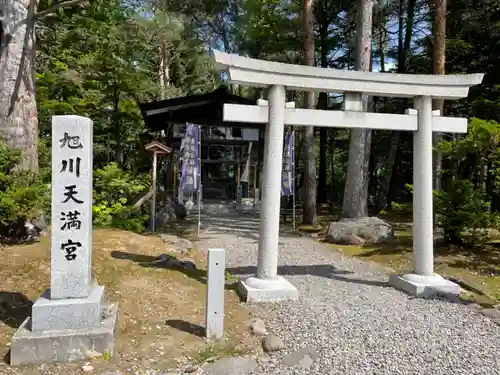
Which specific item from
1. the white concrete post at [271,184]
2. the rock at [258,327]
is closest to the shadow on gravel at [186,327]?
the rock at [258,327]

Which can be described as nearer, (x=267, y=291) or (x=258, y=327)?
(x=258, y=327)

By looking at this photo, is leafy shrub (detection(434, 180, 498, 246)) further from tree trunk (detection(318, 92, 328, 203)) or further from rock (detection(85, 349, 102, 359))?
tree trunk (detection(318, 92, 328, 203))

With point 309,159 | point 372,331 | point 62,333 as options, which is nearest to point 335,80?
point 372,331

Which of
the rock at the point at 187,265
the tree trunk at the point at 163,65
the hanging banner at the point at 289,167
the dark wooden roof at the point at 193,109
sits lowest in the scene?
the rock at the point at 187,265

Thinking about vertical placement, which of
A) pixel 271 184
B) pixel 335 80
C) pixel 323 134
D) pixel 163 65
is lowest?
pixel 271 184

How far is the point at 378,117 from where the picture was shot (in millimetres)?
5871

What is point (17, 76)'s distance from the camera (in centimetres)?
716

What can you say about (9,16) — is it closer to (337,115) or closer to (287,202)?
(337,115)

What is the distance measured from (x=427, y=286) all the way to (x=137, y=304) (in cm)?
439

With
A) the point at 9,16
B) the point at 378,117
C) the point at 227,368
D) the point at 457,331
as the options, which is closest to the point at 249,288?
the point at 227,368

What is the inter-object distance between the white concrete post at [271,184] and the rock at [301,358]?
1661mm

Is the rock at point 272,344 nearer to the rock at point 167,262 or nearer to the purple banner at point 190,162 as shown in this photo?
the rock at point 167,262

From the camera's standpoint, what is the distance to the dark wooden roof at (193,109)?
50.3 ft

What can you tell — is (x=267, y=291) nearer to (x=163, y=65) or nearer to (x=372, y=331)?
(x=372, y=331)
